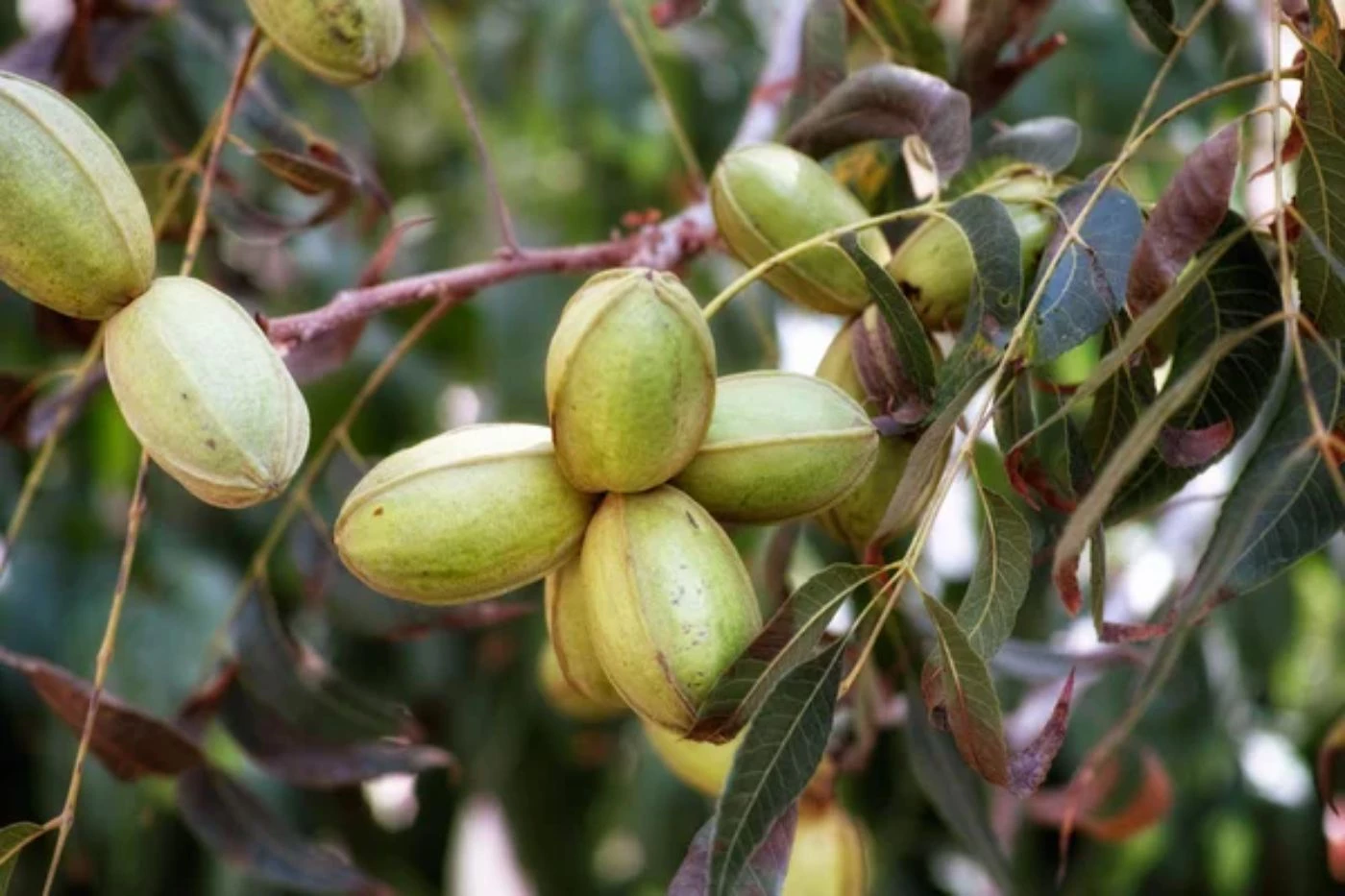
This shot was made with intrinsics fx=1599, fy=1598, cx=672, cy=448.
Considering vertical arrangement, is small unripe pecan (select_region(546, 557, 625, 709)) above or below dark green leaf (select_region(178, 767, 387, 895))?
above

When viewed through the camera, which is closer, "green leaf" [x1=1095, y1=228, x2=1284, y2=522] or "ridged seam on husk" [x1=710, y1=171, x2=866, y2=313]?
"green leaf" [x1=1095, y1=228, x2=1284, y2=522]

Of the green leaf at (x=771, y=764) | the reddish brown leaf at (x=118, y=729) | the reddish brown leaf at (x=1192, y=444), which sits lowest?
the reddish brown leaf at (x=118, y=729)

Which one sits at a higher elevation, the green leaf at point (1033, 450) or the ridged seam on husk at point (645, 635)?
the green leaf at point (1033, 450)

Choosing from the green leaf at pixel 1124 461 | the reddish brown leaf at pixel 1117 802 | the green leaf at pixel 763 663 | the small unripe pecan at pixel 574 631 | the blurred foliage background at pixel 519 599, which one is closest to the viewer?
the green leaf at pixel 1124 461

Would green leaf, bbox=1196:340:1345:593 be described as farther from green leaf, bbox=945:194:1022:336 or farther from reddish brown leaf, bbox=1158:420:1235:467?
green leaf, bbox=945:194:1022:336

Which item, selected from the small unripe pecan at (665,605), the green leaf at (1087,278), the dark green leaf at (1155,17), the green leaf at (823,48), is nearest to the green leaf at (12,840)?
the small unripe pecan at (665,605)

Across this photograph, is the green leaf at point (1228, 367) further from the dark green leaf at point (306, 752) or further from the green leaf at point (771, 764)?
the dark green leaf at point (306, 752)

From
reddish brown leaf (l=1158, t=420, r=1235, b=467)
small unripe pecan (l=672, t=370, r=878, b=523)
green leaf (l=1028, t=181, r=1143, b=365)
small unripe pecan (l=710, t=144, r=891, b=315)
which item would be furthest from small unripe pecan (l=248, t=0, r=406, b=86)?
reddish brown leaf (l=1158, t=420, r=1235, b=467)
